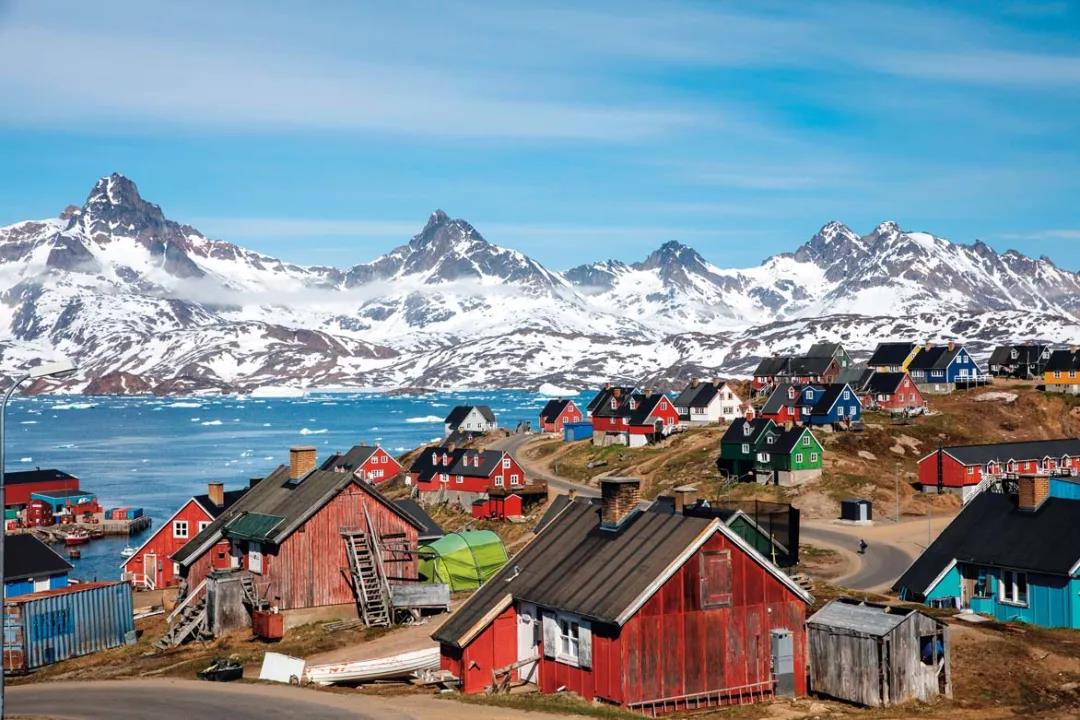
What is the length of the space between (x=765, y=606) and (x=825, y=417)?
80.1m

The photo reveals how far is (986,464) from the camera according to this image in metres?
87.4

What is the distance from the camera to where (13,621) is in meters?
48.2

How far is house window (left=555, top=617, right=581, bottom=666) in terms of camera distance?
33.9 meters

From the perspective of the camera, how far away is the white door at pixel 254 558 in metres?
49.7

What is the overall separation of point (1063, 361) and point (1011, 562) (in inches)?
3605

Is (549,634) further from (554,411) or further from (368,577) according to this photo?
(554,411)

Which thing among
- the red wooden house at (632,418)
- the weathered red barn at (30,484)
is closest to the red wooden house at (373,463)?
the red wooden house at (632,418)

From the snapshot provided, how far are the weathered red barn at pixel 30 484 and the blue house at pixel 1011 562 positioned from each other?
93.4 meters

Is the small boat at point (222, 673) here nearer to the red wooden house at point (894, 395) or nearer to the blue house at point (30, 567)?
the blue house at point (30, 567)

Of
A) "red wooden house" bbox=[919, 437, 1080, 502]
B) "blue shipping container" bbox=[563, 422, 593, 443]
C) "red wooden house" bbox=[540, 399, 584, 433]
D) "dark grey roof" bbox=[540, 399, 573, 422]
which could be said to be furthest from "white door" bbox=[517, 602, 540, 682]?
"dark grey roof" bbox=[540, 399, 573, 422]

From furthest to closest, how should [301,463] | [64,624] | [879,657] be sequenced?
[301,463] → [64,624] → [879,657]

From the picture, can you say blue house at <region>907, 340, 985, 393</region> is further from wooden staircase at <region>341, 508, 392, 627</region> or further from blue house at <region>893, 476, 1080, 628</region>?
wooden staircase at <region>341, 508, 392, 627</region>

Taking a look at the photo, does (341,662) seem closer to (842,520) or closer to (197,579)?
(197,579)

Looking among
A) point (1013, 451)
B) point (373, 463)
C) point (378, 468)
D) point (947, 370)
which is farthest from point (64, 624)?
point (947, 370)
